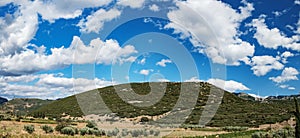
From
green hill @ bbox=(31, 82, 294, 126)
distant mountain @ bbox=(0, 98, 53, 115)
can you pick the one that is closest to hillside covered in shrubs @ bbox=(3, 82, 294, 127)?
green hill @ bbox=(31, 82, 294, 126)

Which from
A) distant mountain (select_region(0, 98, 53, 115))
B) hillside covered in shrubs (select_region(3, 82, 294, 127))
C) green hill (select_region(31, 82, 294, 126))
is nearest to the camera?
hillside covered in shrubs (select_region(3, 82, 294, 127))

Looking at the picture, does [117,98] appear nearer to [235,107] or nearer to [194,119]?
[235,107]

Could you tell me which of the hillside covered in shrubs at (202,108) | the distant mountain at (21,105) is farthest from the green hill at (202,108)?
the distant mountain at (21,105)

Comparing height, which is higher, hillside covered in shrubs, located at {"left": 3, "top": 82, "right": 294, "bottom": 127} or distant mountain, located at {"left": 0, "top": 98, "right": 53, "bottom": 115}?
distant mountain, located at {"left": 0, "top": 98, "right": 53, "bottom": 115}

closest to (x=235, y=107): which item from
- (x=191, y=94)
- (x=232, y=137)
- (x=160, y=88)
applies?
(x=191, y=94)

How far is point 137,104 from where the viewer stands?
3873 inches

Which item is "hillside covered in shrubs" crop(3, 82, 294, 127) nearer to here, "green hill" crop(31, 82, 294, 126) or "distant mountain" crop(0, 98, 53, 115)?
"green hill" crop(31, 82, 294, 126)

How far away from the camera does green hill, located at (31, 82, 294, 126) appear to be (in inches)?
2713

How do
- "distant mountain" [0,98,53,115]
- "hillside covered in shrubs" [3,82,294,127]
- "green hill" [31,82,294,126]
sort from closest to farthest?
"hillside covered in shrubs" [3,82,294,127]
"green hill" [31,82,294,126]
"distant mountain" [0,98,53,115]

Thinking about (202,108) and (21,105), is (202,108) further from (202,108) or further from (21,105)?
(21,105)

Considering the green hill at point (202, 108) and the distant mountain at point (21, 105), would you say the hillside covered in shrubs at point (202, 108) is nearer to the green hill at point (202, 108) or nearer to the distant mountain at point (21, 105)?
the green hill at point (202, 108)

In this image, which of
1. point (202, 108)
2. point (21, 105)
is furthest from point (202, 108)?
point (21, 105)

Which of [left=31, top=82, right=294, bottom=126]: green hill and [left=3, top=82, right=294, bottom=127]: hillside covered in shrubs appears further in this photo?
[left=31, top=82, right=294, bottom=126]: green hill

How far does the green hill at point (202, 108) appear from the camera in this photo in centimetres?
6890
